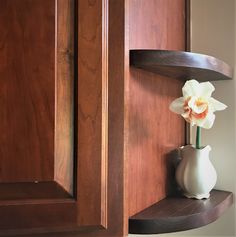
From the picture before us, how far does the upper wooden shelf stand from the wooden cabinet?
9 centimetres

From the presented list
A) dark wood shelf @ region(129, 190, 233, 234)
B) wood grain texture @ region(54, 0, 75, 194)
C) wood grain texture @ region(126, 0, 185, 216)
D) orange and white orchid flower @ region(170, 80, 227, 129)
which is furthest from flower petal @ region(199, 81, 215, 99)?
wood grain texture @ region(54, 0, 75, 194)

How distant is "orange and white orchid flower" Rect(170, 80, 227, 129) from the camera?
785 millimetres

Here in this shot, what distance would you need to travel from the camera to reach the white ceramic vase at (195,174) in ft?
2.81

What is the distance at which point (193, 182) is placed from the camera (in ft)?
2.80

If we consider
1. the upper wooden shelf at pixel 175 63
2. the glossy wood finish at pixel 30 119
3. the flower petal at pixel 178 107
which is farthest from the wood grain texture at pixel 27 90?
the flower petal at pixel 178 107

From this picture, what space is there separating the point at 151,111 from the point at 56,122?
1.15 ft

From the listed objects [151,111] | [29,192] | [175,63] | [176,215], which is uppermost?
[175,63]

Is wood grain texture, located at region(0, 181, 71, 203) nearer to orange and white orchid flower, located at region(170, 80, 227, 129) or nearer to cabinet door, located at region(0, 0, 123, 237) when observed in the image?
cabinet door, located at region(0, 0, 123, 237)

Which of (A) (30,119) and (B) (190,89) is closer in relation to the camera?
(A) (30,119)

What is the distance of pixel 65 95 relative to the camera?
1.82 ft

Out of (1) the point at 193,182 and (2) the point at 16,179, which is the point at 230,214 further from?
(2) the point at 16,179

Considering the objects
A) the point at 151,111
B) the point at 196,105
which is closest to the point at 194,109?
the point at 196,105

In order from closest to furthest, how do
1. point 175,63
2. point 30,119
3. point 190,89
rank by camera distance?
point 30,119
point 175,63
point 190,89

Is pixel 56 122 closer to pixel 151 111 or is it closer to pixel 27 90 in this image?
pixel 27 90
